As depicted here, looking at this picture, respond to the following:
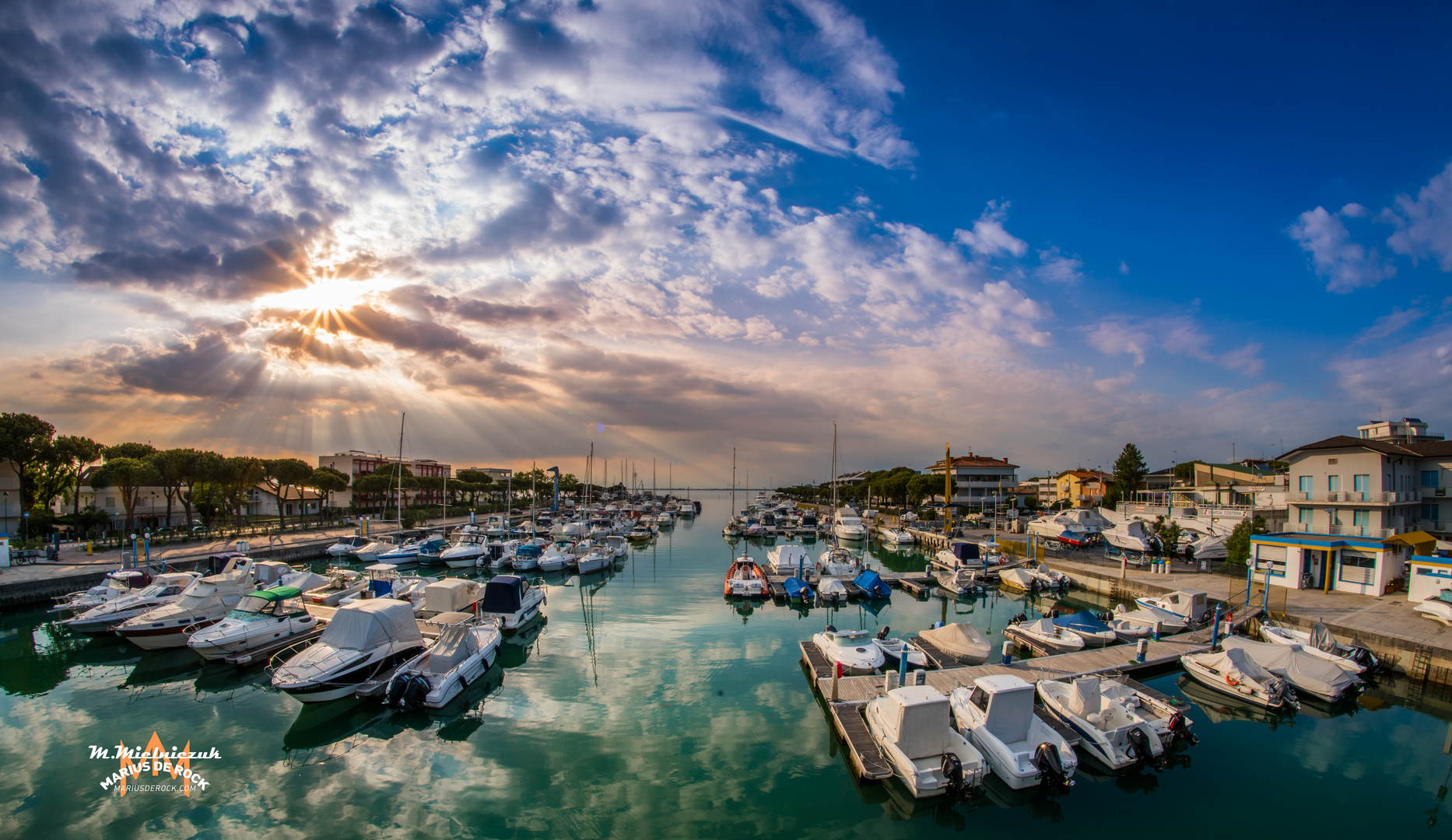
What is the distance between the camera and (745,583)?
32.0 m

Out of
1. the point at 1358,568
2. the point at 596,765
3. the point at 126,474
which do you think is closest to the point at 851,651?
the point at 596,765

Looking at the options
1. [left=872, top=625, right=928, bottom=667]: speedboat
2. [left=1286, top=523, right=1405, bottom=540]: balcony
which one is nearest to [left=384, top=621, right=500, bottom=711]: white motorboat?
[left=872, top=625, right=928, bottom=667]: speedboat

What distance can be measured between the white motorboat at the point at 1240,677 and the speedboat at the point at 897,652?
8481 mm

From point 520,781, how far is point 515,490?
108 meters

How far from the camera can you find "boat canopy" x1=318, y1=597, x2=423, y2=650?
685 inches

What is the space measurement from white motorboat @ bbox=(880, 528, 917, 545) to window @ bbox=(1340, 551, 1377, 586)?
3094 centimetres

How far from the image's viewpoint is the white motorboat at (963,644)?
1944cm

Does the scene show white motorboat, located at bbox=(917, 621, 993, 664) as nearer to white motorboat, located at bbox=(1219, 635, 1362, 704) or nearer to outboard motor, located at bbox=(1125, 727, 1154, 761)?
outboard motor, located at bbox=(1125, 727, 1154, 761)

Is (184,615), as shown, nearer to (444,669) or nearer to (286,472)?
(444,669)

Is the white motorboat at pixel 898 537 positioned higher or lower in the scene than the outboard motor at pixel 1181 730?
lower

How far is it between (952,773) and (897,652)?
8160 mm

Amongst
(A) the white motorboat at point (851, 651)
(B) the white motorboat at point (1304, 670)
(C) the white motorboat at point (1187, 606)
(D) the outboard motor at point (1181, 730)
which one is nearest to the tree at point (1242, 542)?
(C) the white motorboat at point (1187, 606)

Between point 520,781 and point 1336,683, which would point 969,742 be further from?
point 1336,683

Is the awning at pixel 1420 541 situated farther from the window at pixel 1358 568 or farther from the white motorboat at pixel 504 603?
the white motorboat at pixel 504 603
